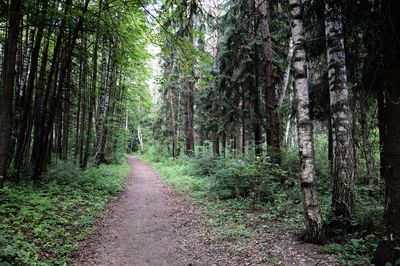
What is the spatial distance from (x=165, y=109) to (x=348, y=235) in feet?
96.1

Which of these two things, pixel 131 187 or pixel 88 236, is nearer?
pixel 88 236

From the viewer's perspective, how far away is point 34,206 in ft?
26.0

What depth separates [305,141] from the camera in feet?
19.0

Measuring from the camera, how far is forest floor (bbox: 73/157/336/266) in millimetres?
5586

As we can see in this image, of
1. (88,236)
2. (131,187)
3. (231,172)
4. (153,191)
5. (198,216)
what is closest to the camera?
(88,236)

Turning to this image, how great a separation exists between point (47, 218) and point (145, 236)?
8.35 feet

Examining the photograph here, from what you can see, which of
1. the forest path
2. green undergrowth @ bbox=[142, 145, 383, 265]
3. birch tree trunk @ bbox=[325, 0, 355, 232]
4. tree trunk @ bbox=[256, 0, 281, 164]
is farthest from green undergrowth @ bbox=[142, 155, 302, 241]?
birch tree trunk @ bbox=[325, 0, 355, 232]

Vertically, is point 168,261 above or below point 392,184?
below

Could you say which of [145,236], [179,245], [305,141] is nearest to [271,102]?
[305,141]

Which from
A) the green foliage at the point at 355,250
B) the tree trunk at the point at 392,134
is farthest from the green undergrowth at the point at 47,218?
the tree trunk at the point at 392,134

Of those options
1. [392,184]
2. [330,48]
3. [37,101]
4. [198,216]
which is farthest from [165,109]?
[392,184]

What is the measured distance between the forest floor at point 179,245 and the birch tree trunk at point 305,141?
1.25 ft

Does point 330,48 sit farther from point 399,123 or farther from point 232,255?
point 232,255

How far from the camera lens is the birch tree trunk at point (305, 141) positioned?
569cm
